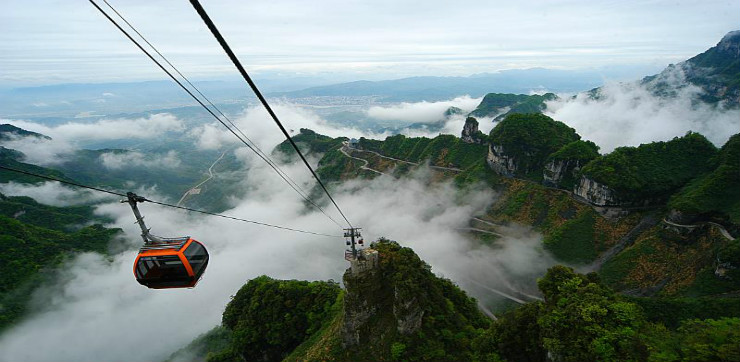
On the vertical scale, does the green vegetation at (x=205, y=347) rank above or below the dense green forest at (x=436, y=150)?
below

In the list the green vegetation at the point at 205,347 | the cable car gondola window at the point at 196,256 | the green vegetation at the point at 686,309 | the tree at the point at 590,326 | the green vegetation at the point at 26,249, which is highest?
the cable car gondola window at the point at 196,256

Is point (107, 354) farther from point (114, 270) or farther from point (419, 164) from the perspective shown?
point (419, 164)

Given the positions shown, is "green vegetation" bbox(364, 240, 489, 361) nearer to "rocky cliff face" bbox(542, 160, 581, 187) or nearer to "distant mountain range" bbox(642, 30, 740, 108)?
"rocky cliff face" bbox(542, 160, 581, 187)

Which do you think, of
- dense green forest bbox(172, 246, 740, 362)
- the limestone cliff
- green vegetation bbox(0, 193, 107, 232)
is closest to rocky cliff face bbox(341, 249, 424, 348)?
the limestone cliff

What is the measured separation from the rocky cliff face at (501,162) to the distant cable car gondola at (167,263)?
309ft

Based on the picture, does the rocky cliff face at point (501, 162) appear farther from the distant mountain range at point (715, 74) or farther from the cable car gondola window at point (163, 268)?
the distant mountain range at point (715, 74)

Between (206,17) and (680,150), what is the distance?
100202 mm

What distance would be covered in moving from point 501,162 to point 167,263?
318ft

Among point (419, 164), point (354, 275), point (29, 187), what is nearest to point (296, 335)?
point (354, 275)

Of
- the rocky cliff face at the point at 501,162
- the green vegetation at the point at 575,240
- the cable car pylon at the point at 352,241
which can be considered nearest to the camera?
the cable car pylon at the point at 352,241

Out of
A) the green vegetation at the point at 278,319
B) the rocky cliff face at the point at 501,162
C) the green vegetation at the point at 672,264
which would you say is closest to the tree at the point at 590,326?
the green vegetation at the point at 278,319

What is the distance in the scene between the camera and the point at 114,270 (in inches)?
3686

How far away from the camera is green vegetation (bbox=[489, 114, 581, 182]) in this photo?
91.1 meters

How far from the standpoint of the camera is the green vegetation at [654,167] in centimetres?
6688
